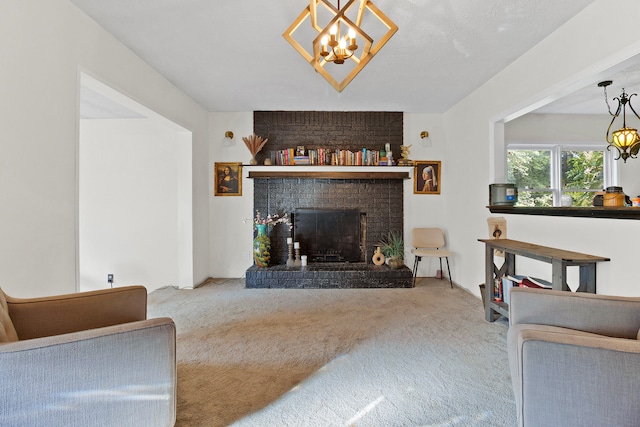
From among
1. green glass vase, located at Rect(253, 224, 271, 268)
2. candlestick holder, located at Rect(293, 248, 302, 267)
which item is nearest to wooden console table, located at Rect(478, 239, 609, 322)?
candlestick holder, located at Rect(293, 248, 302, 267)

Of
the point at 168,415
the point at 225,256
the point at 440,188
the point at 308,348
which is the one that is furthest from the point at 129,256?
the point at 440,188

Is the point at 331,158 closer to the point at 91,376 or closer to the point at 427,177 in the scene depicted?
the point at 427,177

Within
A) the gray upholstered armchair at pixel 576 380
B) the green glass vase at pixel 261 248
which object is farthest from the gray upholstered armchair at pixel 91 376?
the green glass vase at pixel 261 248

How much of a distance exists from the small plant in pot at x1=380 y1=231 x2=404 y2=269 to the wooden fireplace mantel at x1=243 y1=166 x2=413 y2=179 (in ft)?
2.99

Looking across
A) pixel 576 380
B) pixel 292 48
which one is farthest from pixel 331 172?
pixel 576 380

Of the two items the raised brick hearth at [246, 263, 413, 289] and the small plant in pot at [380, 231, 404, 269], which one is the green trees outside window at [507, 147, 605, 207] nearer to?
the small plant in pot at [380, 231, 404, 269]

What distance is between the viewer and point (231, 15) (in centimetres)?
226

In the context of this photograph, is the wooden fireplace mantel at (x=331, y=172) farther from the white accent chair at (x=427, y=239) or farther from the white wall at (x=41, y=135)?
the white wall at (x=41, y=135)

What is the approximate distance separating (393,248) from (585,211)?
8.31 feet

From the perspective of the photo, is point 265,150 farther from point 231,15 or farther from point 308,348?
point 308,348

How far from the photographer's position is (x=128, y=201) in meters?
4.40

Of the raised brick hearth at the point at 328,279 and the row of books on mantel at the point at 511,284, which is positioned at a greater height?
the row of books on mantel at the point at 511,284

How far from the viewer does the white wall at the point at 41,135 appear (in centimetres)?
170

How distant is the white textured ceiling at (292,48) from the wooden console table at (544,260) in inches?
68.8
